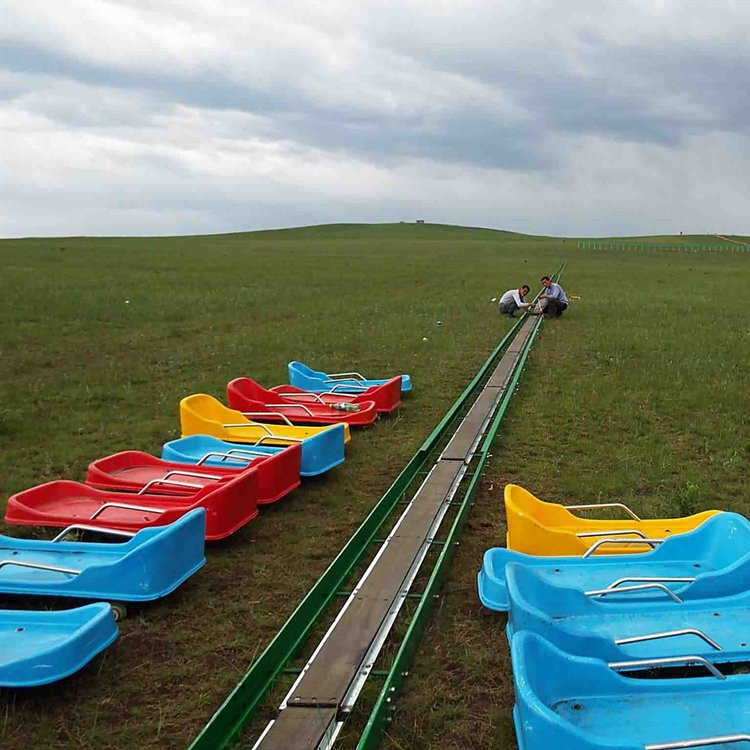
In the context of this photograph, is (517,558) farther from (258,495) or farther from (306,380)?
(306,380)

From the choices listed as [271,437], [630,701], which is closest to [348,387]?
[271,437]

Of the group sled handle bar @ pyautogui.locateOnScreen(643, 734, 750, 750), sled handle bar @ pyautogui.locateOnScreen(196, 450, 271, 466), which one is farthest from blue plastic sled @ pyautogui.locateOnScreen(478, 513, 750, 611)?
sled handle bar @ pyautogui.locateOnScreen(196, 450, 271, 466)

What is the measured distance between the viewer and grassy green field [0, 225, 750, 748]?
13.1 feet

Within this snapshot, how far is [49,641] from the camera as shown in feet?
13.8

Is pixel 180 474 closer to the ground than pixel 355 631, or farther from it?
farther from it

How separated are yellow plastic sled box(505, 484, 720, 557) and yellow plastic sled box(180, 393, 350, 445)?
291 cm

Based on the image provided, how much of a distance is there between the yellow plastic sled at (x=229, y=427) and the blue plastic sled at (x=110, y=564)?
2962 mm

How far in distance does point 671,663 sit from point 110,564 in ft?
10.2

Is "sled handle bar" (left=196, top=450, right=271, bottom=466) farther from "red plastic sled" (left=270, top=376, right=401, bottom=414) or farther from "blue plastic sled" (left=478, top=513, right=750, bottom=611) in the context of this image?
"blue plastic sled" (left=478, top=513, right=750, bottom=611)

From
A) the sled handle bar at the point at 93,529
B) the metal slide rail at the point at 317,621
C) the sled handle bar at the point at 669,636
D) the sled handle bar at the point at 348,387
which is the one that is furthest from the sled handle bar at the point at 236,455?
the sled handle bar at the point at 669,636

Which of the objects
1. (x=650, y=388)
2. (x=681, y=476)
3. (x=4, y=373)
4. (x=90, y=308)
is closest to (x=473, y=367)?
(x=650, y=388)

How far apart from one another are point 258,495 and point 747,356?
1131 cm

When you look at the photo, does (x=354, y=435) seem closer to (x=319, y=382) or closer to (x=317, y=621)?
(x=319, y=382)

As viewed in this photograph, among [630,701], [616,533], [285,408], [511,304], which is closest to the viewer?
[630,701]
